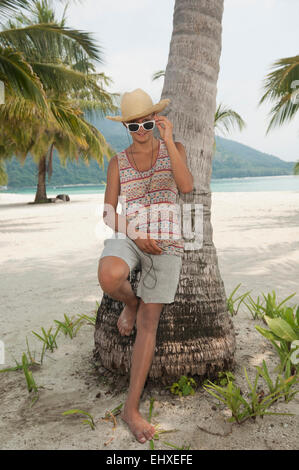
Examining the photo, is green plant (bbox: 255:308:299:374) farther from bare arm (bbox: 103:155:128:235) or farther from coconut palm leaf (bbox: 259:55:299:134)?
coconut palm leaf (bbox: 259:55:299:134)

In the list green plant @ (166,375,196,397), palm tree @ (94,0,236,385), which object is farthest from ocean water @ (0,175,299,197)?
green plant @ (166,375,196,397)

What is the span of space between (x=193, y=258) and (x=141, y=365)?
2.49 feet

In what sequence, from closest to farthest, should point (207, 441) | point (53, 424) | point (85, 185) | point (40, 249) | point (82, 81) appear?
point (207, 441)
point (53, 424)
point (40, 249)
point (82, 81)
point (85, 185)

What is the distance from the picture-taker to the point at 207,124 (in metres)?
2.41

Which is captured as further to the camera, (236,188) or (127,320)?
(236,188)

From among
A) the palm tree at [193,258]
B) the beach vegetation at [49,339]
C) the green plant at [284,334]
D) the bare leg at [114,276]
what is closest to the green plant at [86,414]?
the palm tree at [193,258]

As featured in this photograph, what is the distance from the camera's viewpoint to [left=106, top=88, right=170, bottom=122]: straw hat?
1889mm

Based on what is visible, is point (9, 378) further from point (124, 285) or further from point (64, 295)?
point (64, 295)

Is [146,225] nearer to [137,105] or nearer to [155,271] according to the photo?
[155,271]

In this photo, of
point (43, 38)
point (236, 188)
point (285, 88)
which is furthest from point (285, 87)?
point (236, 188)

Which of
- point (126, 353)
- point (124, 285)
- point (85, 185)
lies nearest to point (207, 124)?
point (124, 285)

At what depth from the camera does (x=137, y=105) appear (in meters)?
1.91

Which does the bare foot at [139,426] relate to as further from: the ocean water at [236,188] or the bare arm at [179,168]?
the ocean water at [236,188]

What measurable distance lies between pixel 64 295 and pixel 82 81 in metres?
8.13
